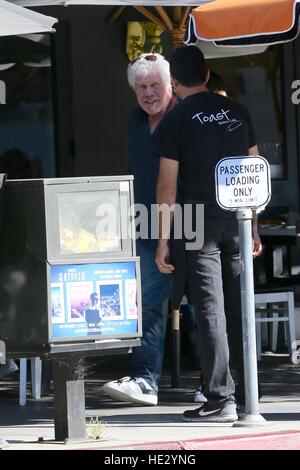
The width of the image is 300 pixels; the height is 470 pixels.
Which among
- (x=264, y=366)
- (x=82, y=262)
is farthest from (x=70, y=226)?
(x=264, y=366)

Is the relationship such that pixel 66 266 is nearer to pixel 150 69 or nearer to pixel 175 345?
pixel 150 69

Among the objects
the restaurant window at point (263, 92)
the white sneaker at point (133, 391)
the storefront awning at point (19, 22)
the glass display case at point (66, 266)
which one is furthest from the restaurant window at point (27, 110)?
the glass display case at point (66, 266)

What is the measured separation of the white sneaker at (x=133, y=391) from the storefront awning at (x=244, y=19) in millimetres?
2206

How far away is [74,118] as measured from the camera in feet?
40.3

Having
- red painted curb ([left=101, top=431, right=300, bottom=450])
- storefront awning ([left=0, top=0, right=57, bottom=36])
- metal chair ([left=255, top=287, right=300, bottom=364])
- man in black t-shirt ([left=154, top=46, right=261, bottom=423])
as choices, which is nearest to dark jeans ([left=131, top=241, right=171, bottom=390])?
man in black t-shirt ([left=154, top=46, right=261, bottom=423])

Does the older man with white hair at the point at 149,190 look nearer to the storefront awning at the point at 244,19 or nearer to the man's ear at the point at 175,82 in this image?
the storefront awning at the point at 244,19

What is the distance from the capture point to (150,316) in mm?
8422

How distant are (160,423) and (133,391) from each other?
27.0 inches

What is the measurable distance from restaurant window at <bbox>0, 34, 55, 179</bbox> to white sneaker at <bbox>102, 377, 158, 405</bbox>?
4334 mm

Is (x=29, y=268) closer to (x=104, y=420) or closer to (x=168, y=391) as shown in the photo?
(x=104, y=420)

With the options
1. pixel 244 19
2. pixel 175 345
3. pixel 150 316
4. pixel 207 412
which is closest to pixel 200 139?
pixel 244 19

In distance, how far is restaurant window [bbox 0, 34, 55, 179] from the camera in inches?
479

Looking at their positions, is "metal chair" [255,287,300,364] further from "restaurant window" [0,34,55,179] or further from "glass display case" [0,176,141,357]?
"glass display case" [0,176,141,357]
